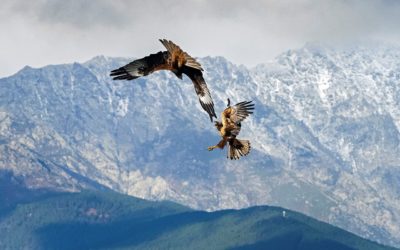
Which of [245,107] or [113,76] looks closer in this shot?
[113,76]

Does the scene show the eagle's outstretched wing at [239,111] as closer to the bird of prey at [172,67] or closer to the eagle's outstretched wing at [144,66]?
the bird of prey at [172,67]

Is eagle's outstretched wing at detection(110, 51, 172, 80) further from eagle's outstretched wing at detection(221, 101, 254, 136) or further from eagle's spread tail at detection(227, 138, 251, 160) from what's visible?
eagle's spread tail at detection(227, 138, 251, 160)

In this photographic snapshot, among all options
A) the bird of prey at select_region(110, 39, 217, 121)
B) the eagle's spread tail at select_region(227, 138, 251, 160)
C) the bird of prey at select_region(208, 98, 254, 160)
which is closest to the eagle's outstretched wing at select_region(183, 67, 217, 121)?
the bird of prey at select_region(110, 39, 217, 121)

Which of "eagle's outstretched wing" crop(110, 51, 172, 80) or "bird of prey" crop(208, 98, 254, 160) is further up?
"eagle's outstretched wing" crop(110, 51, 172, 80)

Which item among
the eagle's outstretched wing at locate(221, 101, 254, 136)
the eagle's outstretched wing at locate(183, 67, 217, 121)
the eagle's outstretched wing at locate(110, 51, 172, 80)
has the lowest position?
the eagle's outstretched wing at locate(221, 101, 254, 136)

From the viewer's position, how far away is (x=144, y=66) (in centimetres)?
1991

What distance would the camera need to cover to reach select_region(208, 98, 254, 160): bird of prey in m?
19.6

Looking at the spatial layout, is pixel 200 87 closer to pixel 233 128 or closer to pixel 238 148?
pixel 233 128

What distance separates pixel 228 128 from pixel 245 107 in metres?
1.34

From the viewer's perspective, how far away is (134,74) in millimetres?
19828

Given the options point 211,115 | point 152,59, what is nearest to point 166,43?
point 152,59

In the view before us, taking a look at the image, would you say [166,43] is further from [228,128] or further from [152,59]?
[228,128]

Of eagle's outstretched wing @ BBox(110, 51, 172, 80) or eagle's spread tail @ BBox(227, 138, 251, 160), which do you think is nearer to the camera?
eagle's outstretched wing @ BBox(110, 51, 172, 80)

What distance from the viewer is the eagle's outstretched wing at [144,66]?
65.0ft
